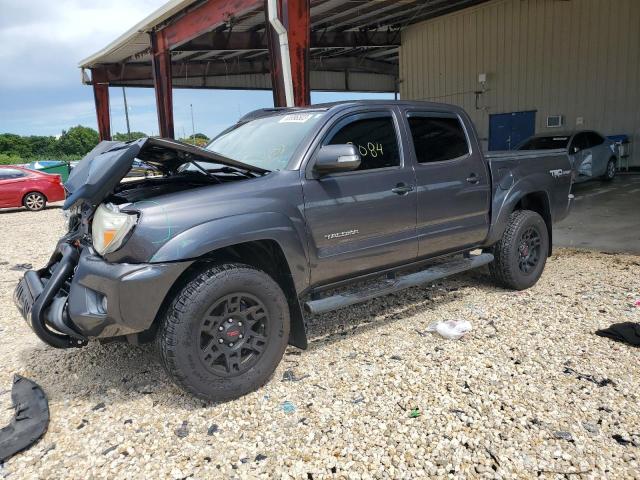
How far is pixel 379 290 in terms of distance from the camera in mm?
3689

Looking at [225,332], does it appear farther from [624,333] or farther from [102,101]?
[102,101]

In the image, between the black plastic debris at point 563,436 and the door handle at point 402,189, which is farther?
the door handle at point 402,189

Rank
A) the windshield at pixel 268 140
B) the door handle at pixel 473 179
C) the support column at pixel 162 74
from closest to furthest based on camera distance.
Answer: the windshield at pixel 268 140 < the door handle at pixel 473 179 < the support column at pixel 162 74

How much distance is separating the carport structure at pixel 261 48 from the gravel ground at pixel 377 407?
5686 mm

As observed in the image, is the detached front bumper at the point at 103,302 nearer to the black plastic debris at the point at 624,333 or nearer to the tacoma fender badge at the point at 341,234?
the tacoma fender badge at the point at 341,234

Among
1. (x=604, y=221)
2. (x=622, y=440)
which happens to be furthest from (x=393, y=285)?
(x=604, y=221)

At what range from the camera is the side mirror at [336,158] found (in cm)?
318

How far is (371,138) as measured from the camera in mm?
3811

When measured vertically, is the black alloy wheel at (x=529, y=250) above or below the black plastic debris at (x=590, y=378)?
above

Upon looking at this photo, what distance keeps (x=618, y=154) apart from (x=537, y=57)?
412 cm

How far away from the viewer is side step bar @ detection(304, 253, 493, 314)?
133 inches

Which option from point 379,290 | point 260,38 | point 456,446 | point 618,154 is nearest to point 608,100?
point 618,154

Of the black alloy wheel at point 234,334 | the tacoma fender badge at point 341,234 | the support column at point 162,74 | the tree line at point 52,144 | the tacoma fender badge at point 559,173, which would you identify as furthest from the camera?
the tree line at point 52,144

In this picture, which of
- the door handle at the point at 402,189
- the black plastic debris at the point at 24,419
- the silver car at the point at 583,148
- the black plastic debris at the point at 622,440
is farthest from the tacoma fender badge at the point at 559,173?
the silver car at the point at 583,148
